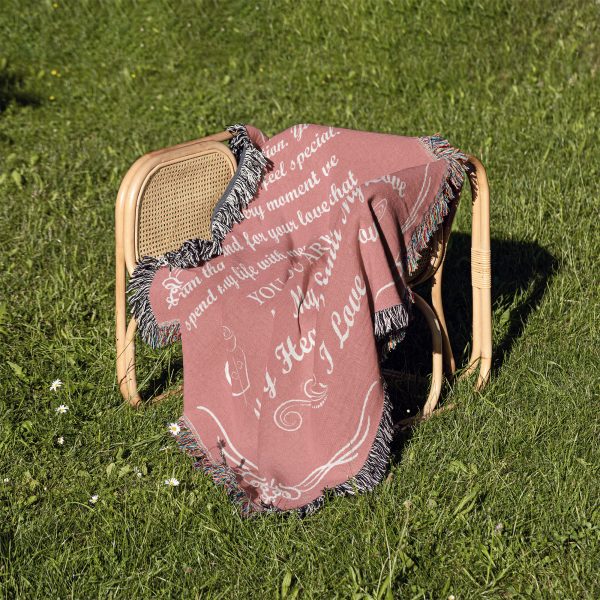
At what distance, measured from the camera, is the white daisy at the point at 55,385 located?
349 centimetres

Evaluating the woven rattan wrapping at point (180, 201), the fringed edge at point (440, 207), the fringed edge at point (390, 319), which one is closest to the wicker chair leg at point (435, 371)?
the fringed edge at point (440, 207)

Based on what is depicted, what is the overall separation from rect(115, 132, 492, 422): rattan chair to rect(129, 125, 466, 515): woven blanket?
0.10 metres

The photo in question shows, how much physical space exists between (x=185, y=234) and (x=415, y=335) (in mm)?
1040

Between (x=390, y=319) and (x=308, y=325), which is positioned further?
(x=308, y=325)

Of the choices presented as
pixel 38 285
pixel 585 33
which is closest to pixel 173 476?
pixel 38 285

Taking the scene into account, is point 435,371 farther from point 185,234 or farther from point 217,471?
point 185,234

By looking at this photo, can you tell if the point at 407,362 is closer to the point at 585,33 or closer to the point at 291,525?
the point at 291,525

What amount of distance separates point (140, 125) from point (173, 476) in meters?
3.41

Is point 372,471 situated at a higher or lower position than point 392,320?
lower

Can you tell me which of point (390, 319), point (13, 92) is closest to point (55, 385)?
point (390, 319)

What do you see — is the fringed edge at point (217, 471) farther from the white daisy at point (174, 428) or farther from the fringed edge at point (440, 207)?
the fringed edge at point (440, 207)

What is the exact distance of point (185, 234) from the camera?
11.9 ft

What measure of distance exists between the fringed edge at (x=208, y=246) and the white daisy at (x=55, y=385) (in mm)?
441

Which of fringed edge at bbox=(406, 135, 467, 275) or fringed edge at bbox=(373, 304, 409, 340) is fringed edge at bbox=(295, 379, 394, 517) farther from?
fringed edge at bbox=(406, 135, 467, 275)
